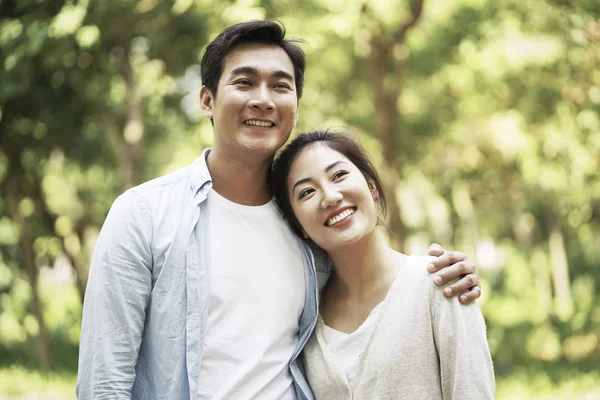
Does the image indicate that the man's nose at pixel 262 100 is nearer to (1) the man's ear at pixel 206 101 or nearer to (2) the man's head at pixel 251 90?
(2) the man's head at pixel 251 90

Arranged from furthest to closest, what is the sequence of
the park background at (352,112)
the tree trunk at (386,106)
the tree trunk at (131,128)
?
the tree trunk at (386,106) < the tree trunk at (131,128) < the park background at (352,112)

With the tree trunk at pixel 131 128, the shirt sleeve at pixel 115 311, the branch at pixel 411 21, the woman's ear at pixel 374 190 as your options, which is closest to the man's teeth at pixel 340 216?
the woman's ear at pixel 374 190

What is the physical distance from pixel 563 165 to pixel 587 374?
322cm

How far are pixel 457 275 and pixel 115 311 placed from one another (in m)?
1.35

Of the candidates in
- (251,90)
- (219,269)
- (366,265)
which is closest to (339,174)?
(366,265)

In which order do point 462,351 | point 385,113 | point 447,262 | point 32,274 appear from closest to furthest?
point 462,351 < point 447,262 < point 385,113 < point 32,274

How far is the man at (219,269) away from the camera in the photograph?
2.79 m

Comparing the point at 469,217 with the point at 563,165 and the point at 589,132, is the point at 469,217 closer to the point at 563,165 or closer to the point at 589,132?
the point at 563,165

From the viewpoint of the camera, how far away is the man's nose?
3.13 metres

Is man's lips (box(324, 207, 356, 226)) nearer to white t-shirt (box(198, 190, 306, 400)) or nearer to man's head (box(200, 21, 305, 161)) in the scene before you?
white t-shirt (box(198, 190, 306, 400))

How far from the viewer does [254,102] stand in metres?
3.13

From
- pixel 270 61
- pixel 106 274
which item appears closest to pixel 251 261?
pixel 106 274

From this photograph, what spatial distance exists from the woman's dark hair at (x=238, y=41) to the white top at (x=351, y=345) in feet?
4.03

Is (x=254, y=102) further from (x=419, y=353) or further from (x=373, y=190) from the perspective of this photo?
(x=419, y=353)
